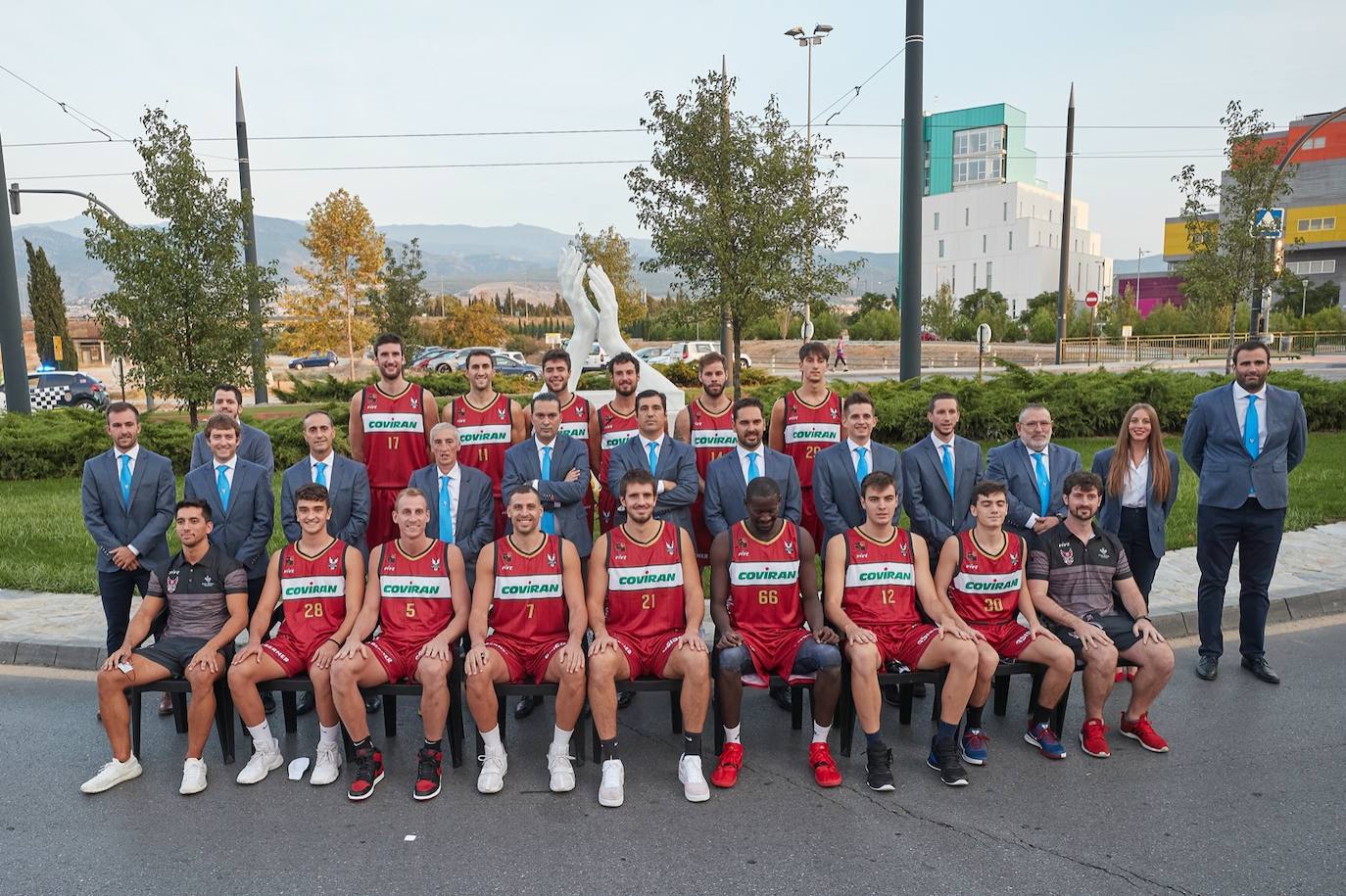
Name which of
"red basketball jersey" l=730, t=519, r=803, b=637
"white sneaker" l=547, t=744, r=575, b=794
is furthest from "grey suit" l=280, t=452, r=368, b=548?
"red basketball jersey" l=730, t=519, r=803, b=637

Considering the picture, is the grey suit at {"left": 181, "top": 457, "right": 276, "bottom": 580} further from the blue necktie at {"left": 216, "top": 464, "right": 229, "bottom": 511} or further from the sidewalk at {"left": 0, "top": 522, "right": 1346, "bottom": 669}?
the sidewalk at {"left": 0, "top": 522, "right": 1346, "bottom": 669}

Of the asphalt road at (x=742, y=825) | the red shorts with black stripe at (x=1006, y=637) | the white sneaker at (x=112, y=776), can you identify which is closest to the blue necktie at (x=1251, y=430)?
the asphalt road at (x=742, y=825)

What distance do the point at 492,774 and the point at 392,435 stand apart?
9.34ft

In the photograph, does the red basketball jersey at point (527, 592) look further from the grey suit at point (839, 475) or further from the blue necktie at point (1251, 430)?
the blue necktie at point (1251, 430)

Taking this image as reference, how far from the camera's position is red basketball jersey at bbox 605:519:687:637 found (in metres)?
5.44

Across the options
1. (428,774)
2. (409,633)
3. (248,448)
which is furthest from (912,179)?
(428,774)

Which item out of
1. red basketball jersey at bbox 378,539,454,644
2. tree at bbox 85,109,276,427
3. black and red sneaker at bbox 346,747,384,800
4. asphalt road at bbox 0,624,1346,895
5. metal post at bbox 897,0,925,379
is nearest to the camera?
asphalt road at bbox 0,624,1346,895

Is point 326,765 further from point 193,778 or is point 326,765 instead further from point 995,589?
point 995,589

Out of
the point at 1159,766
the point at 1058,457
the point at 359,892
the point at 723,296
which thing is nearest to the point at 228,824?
the point at 359,892

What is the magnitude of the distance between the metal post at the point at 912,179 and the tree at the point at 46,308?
48711 mm

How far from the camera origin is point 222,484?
6121 millimetres

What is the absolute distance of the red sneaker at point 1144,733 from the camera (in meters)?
5.31

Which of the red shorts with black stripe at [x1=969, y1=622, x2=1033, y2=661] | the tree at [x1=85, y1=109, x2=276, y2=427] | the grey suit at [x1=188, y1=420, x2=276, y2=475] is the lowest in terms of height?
the red shorts with black stripe at [x1=969, y1=622, x2=1033, y2=661]

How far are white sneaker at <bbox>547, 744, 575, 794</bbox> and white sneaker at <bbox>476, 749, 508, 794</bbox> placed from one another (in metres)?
0.25
